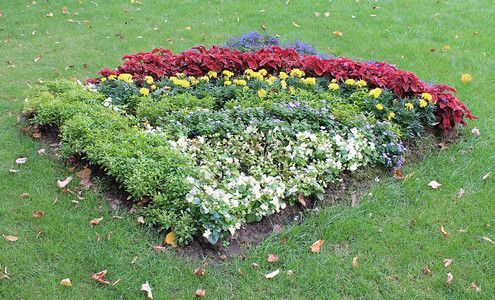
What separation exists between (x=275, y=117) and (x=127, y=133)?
57.1 inches

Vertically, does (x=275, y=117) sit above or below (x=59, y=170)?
above

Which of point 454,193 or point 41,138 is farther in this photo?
point 41,138

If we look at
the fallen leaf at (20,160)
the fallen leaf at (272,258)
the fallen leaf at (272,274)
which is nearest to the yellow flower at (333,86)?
the fallen leaf at (272,258)

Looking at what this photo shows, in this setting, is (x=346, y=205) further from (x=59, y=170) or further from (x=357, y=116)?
(x=59, y=170)

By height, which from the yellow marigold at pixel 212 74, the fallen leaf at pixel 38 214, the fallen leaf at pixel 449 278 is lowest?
the fallen leaf at pixel 449 278

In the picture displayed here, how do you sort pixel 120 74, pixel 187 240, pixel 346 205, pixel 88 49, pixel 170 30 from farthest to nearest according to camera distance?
1. pixel 170 30
2. pixel 88 49
3. pixel 120 74
4. pixel 346 205
5. pixel 187 240

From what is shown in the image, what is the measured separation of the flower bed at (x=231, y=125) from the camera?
9.78 ft

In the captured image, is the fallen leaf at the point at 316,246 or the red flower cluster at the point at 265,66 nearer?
the fallen leaf at the point at 316,246

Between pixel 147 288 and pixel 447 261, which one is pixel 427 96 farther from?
pixel 147 288

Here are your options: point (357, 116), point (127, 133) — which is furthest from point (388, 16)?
point (127, 133)

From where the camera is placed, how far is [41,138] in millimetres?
4035

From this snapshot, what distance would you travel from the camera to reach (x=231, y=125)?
3.67 meters

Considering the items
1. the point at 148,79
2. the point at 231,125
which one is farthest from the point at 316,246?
the point at 148,79

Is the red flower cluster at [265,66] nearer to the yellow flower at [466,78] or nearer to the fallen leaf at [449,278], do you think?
the yellow flower at [466,78]
